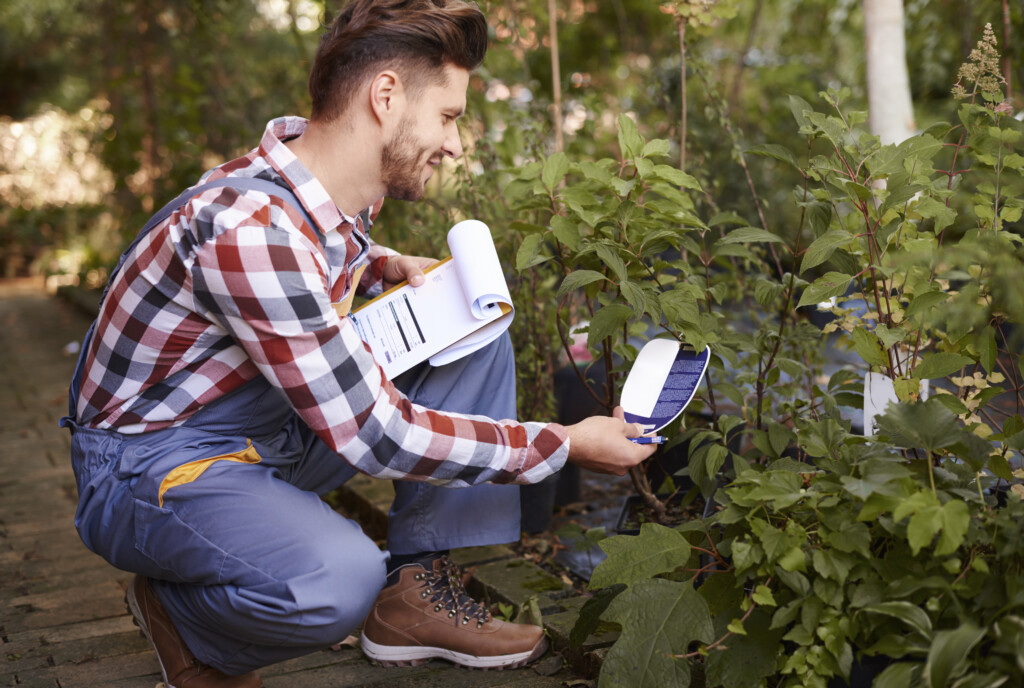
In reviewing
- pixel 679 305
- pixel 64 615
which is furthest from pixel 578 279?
pixel 64 615

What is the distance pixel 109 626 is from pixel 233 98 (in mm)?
4347

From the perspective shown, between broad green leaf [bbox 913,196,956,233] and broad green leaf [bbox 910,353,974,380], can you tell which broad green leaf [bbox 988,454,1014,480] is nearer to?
broad green leaf [bbox 910,353,974,380]

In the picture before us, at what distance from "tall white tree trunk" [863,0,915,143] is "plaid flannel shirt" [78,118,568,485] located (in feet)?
6.78

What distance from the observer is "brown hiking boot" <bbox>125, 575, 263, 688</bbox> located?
171 cm

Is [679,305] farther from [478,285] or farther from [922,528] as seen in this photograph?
[922,528]

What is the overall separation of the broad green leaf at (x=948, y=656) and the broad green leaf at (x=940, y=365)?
0.51 metres

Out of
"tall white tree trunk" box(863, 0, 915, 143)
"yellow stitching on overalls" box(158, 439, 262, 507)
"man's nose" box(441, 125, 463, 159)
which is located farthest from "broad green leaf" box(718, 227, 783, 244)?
"tall white tree trunk" box(863, 0, 915, 143)

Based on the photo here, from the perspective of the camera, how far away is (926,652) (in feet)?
3.90

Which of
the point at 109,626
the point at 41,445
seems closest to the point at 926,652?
the point at 109,626

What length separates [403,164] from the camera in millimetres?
1697

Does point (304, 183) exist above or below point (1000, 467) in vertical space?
above

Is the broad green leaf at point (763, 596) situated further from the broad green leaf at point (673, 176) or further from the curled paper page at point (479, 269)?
the broad green leaf at point (673, 176)

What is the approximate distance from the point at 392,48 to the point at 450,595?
110cm

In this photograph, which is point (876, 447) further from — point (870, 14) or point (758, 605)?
point (870, 14)
